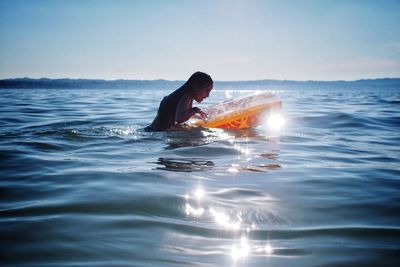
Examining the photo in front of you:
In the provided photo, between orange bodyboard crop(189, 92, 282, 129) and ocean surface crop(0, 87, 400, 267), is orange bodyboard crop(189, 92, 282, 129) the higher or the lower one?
the higher one

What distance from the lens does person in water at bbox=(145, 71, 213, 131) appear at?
637 centimetres

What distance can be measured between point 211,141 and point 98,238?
3.71 metres

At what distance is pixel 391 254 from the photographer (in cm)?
200

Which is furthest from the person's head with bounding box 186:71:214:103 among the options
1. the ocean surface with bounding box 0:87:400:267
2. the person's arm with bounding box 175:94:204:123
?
the ocean surface with bounding box 0:87:400:267

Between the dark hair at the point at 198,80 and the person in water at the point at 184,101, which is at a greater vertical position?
the dark hair at the point at 198,80

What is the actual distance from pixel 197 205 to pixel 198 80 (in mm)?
4022

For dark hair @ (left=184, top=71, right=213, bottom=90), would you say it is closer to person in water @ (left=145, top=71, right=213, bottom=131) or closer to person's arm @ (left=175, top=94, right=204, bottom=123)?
person in water @ (left=145, top=71, right=213, bottom=131)

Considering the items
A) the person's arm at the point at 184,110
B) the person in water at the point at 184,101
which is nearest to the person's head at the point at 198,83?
the person in water at the point at 184,101

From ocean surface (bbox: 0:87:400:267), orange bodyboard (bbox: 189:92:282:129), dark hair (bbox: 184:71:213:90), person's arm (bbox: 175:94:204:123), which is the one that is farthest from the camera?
orange bodyboard (bbox: 189:92:282:129)

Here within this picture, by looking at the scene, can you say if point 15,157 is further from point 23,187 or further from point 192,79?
point 192,79

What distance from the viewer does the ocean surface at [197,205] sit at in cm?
199

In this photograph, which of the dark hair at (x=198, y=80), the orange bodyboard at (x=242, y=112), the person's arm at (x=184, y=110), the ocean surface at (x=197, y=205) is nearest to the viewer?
the ocean surface at (x=197, y=205)

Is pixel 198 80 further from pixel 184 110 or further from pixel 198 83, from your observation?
pixel 184 110

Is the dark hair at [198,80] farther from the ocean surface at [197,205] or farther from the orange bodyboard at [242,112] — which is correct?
the ocean surface at [197,205]
